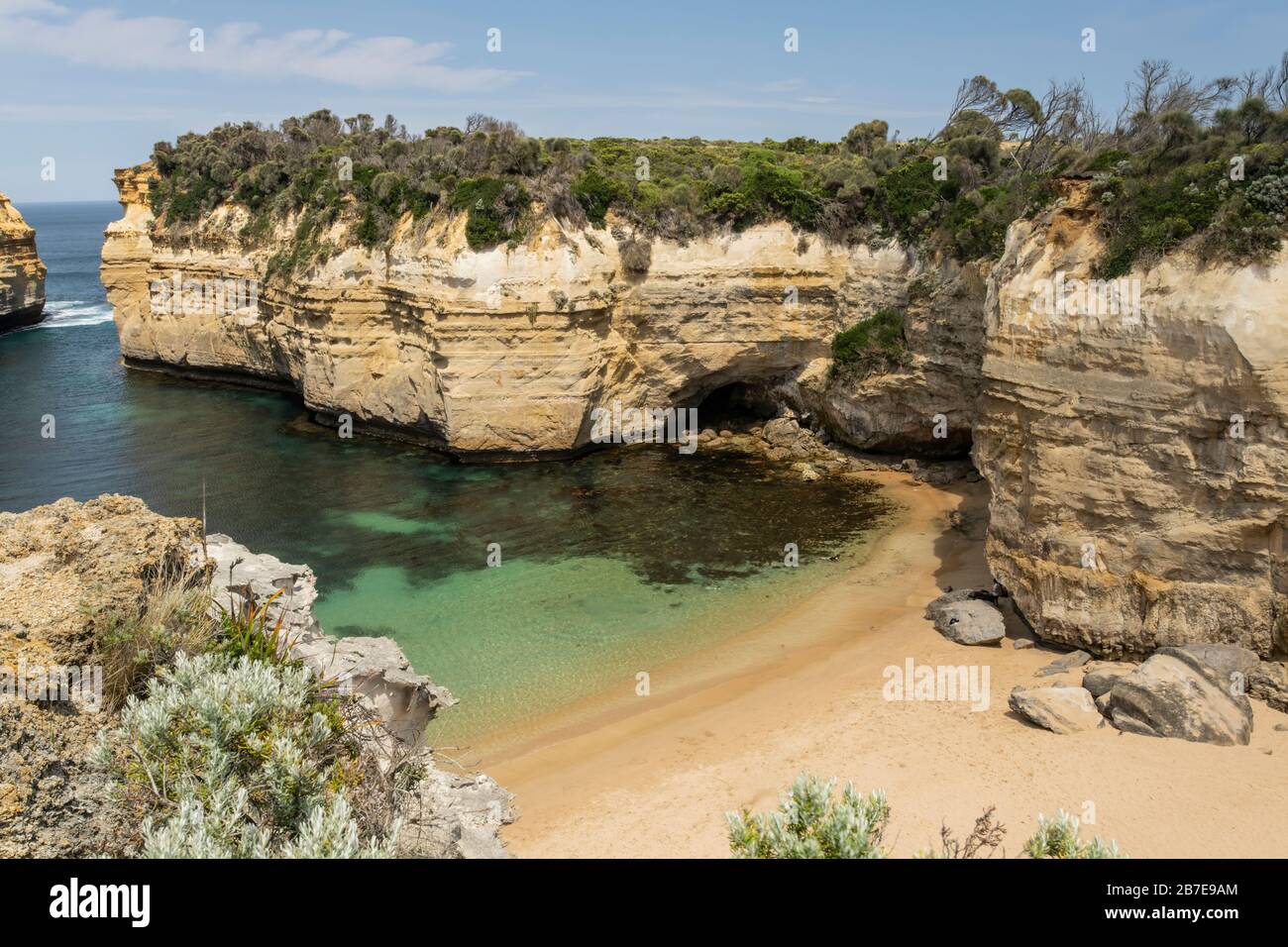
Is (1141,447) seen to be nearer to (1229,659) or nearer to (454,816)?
(1229,659)

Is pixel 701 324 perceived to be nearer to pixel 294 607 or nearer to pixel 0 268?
pixel 294 607

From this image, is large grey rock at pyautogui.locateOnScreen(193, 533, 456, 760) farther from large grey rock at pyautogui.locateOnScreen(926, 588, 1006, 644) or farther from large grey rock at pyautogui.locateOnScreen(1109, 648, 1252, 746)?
large grey rock at pyautogui.locateOnScreen(1109, 648, 1252, 746)

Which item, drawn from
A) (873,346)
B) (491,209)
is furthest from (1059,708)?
(491,209)

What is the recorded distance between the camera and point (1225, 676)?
44.4 ft

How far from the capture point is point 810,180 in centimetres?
2950

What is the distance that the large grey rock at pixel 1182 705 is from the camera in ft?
41.7

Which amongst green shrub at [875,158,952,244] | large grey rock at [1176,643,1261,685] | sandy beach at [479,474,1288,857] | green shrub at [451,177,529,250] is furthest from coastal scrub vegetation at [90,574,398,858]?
green shrub at [875,158,952,244]

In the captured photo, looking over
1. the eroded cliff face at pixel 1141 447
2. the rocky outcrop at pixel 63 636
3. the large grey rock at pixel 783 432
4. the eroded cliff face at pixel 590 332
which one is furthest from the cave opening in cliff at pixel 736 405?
the rocky outcrop at pixel 63 636

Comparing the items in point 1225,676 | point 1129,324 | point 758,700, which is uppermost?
point 1129,324

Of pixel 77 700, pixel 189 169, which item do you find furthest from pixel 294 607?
pixel 189 169

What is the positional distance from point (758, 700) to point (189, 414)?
2910cm

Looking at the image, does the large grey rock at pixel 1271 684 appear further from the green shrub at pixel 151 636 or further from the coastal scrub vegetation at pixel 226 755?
the green shrub at pixel 151 636

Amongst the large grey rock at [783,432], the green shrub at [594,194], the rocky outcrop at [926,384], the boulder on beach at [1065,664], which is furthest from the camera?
the large grey rock at [783,432]

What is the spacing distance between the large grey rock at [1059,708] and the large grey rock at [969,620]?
9.08 ft
